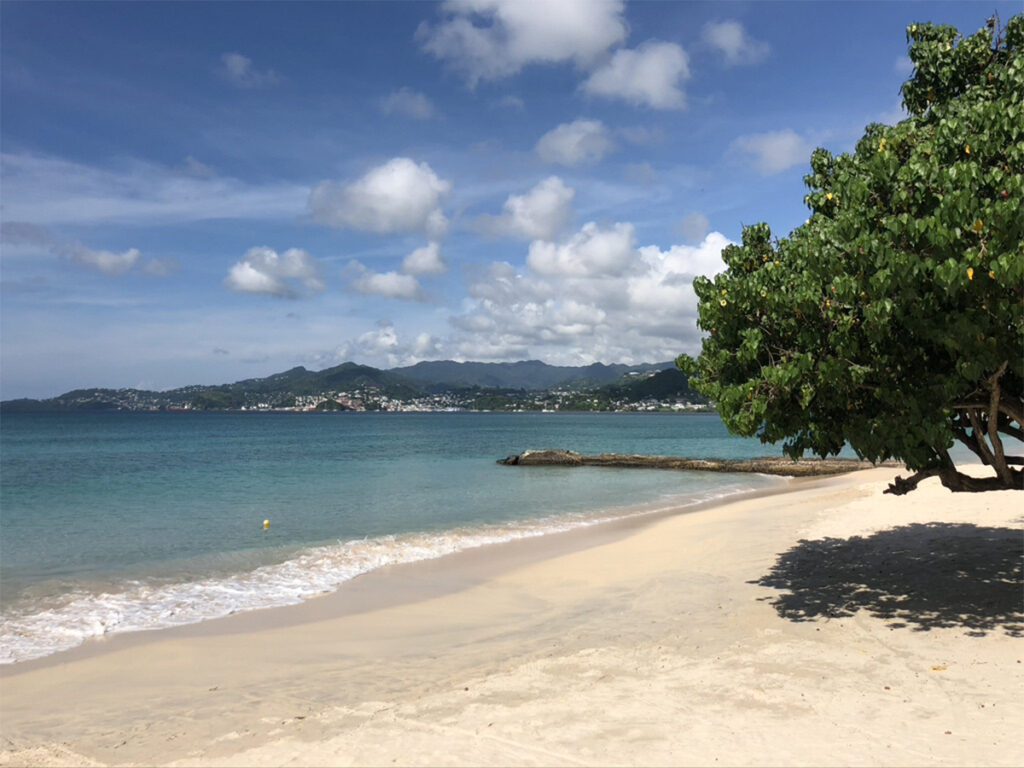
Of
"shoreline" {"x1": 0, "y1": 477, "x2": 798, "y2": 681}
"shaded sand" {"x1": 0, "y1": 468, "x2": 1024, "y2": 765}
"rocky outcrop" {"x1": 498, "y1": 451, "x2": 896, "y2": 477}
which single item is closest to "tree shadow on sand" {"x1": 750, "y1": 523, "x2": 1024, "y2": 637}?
"shaded sand" {"x1": 0, "y1": 468, "x2": 1024, "y2": 765}

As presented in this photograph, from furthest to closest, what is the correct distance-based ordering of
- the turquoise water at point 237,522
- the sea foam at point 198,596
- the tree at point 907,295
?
the turquoise water at point 237,522 < the sea foam at point 198,596 < the tree at point 907,295

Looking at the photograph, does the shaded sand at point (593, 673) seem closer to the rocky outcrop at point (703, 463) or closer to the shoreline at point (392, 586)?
the shoreline at point (392, 586)

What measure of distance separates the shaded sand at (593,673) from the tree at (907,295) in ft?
9.79

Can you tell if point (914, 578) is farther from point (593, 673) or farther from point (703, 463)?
point (703, 463)

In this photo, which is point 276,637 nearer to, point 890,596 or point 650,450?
point 890,596

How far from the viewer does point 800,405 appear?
1045 centimetres

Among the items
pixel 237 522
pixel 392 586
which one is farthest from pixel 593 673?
pixel 237 522

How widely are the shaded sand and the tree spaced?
2.98 metres

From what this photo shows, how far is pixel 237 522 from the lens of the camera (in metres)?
26.9

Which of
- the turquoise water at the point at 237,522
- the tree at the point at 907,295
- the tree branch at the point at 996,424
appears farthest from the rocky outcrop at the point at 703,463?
the tree at the point at 907,295

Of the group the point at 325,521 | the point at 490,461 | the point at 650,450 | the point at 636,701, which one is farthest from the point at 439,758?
the point at 650,450

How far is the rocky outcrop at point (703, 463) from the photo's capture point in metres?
44.7

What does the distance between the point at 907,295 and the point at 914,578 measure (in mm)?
7669

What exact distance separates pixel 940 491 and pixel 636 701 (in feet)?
74.3
